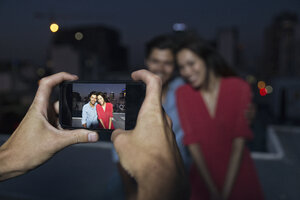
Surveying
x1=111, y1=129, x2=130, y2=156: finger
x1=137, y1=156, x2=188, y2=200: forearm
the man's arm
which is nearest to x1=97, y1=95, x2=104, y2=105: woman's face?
the man's arm

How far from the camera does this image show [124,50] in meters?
79.8

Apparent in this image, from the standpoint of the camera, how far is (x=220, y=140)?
274 centimetres

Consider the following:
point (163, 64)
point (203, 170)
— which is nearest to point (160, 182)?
point (203, 170)

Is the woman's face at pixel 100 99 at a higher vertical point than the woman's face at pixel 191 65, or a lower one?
lower

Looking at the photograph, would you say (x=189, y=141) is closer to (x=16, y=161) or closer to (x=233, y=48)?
(x=16, y=161)

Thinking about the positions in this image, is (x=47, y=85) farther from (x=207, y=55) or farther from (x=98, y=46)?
(x=98, y=46)

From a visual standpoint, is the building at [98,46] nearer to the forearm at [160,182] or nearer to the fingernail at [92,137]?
the fingernail at [92,137]

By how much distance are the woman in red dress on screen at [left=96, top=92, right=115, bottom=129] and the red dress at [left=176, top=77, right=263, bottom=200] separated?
1.58 meters

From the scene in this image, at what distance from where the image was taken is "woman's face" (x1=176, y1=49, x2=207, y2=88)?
10.4 feet

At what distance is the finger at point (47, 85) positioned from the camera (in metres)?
1.29

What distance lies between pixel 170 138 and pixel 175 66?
7.63ft

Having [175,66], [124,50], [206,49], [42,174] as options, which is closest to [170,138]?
[175,66]

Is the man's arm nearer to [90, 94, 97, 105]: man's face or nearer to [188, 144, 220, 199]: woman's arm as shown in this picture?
[90, 94, 97, 105]: man's face

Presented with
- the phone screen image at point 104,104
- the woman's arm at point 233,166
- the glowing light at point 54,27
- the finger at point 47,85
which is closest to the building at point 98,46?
the glowing light at point 54,27
